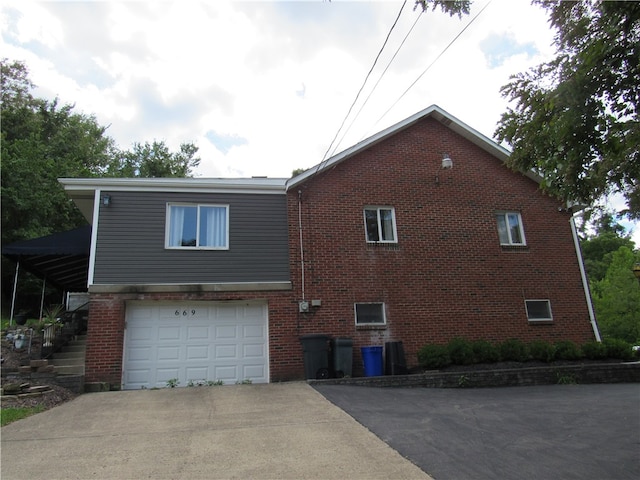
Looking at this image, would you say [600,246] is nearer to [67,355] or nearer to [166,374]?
[166,374]

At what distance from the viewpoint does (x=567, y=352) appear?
12.2 meters

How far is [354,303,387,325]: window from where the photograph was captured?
12109 mm

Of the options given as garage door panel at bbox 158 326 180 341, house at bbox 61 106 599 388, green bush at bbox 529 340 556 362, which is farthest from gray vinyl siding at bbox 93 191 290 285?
green bush at bbox 529 340 556 362

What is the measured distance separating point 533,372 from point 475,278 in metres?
3.05

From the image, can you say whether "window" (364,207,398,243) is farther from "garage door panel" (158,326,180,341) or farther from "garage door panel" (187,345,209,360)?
"garage door panel" (158,326,180,341)

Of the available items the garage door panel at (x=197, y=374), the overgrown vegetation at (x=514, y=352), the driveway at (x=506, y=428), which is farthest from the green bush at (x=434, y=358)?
the garage door panel at (x=197, y=374)

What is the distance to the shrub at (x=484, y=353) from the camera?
11602mm

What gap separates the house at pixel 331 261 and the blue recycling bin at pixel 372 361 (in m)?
0.46

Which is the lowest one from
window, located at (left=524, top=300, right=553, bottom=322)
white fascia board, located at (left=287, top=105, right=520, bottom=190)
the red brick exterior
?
window, located at (left=524, top=300, right=553, bottom=322)

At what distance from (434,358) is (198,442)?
6.97m

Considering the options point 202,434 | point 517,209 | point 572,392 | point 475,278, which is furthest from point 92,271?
point 517,209

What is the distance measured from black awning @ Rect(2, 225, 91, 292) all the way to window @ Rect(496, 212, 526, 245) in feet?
39.6

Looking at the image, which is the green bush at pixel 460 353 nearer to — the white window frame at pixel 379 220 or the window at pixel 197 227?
the white window frame at pixel 379 220

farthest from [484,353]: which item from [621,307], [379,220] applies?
[621,307]
